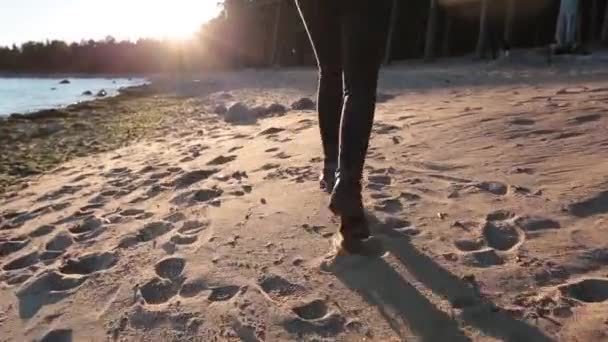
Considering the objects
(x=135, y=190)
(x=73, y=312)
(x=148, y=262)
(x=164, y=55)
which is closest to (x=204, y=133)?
(x=135, y=190)

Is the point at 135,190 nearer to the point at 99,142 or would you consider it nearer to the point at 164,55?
the point at 99,142

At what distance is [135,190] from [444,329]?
2.62 metres

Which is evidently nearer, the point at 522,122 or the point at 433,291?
the point at 433,291

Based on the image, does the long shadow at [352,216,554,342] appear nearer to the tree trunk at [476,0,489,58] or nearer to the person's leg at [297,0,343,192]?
the person's leg at [297,0,343,192]

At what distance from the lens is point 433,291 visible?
6.24 feet

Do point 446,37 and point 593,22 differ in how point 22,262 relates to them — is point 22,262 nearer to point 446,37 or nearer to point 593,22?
point 593,22

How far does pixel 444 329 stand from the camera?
1.68m

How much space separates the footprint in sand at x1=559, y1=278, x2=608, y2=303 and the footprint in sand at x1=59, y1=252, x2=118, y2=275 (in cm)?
180

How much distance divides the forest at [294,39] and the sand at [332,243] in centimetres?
577

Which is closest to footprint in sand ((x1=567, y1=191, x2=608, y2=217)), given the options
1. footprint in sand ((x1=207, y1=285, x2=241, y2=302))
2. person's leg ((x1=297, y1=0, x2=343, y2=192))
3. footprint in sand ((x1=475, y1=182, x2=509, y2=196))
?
footprint in sand ((x1=475, y1=182, x2=509, y2=196))

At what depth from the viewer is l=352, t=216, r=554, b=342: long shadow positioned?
1644 millimetres

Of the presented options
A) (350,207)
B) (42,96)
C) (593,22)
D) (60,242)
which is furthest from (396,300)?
(42,96)

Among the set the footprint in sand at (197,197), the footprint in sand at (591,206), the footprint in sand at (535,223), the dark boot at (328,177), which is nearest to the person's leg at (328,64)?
the dark boot at (328,177)

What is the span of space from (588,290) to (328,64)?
1354 mm
